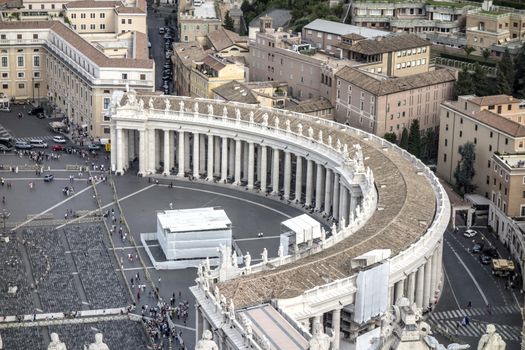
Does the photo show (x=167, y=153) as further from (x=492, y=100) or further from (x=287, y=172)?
(x=492, y=100)

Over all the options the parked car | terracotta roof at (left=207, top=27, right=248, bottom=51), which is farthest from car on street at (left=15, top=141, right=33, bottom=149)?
terracotta roof at (left=207, top=27, right=248, bottom=51)

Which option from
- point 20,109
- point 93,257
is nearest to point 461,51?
point 20,109

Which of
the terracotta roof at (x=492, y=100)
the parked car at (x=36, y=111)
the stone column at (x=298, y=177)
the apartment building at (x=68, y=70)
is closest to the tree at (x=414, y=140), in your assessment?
the terracotta roof at (x=492, y=100)

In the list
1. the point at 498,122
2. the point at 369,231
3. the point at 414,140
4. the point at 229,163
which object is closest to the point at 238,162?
the point at 229,163

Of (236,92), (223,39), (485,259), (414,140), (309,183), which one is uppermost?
(223,39)

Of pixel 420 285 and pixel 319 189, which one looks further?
Answer: pixel 319 189

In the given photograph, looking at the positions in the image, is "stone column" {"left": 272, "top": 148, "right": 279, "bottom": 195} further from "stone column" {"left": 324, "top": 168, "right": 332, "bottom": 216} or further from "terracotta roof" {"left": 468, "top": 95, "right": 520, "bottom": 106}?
"terracotta roof" {"left": 468, "top": 95, "right": 520, "bottom": 106}
